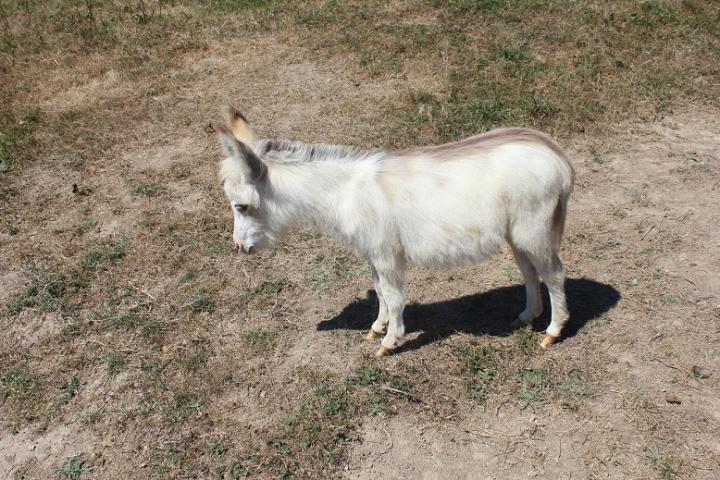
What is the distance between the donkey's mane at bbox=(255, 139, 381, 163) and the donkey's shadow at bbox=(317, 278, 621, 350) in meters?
1.57

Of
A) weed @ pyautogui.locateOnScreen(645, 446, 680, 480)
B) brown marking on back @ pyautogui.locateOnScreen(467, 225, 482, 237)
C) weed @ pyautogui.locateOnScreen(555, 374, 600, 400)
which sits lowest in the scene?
weed @ pyautogui.locateOnScreen(645, 446, 680, 480)

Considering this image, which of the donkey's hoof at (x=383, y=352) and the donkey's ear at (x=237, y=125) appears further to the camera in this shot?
the donkey's hoof at (x=383, y=352)

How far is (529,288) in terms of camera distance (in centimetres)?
478

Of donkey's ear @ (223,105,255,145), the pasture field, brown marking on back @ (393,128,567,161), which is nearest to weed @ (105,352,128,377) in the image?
the pasture field

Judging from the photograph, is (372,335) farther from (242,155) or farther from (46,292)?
(46,292)

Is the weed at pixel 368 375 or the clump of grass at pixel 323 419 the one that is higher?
the weed at pixel 368 375

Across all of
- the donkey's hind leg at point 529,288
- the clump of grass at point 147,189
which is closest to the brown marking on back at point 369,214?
the donkey's hind leg at point 529,288

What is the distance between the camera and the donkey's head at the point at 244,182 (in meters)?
3.87

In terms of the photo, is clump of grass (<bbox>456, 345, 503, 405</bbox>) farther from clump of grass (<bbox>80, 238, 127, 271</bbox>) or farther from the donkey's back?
clump of grass (<bbox>80, 238, 127, 271</bbox>)

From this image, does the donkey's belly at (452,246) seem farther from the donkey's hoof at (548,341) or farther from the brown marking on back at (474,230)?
the donkey's hoof at (548,341)

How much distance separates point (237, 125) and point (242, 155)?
1.97ft

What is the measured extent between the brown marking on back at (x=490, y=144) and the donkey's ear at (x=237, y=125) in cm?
121

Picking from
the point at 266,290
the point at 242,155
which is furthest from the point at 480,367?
the point at 242,155

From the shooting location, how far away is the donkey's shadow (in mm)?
4956
